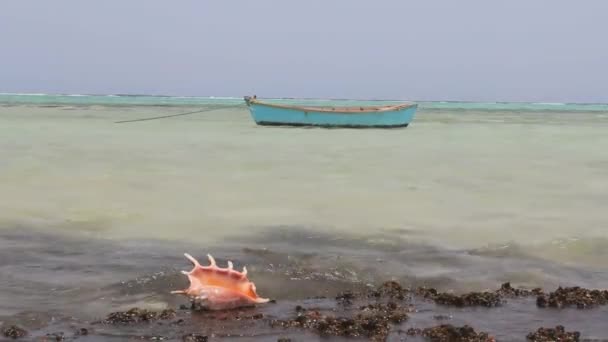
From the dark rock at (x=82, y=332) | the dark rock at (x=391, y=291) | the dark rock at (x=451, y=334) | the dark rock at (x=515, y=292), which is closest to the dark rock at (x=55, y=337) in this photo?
the dark rock at (x=82, y=332)

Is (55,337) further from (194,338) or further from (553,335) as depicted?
(553,335)

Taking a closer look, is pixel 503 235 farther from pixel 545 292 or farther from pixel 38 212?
pixel 38 212

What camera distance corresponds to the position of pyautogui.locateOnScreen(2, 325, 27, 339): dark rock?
4.12 m

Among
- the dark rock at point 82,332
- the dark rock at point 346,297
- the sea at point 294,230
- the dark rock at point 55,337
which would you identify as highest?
the sea at point 294,230

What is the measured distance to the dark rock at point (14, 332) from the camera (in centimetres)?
412

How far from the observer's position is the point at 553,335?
4195mm

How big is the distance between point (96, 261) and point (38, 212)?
8.90 ft

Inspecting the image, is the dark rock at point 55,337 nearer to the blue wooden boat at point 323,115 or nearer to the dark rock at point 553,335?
the dark rock at point 553,335

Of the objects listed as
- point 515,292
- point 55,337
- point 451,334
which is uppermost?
point 515,292

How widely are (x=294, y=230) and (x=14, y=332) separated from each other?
3879 mm

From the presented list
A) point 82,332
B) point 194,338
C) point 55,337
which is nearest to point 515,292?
point 194,338

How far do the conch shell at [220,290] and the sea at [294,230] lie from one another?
10.0 inches

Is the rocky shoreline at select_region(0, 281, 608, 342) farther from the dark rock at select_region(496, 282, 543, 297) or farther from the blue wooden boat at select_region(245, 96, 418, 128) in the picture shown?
the blue wooden boat at select_region(245, 96, 418, 128)

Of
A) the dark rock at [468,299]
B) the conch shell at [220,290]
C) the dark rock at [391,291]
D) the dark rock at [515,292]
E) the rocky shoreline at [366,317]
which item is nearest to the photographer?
the rocky shoreline at [366,317]
